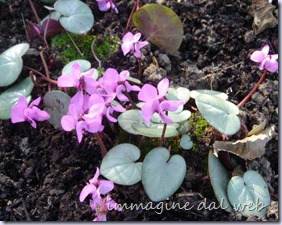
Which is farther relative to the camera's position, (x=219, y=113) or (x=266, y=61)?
(x=266, y=61)

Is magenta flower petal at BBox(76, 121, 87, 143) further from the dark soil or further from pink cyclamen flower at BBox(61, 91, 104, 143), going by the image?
the dark soil

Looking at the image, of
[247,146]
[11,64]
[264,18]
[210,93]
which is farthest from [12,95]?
[264,18]

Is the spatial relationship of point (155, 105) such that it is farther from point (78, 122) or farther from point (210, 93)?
point (210, 93)

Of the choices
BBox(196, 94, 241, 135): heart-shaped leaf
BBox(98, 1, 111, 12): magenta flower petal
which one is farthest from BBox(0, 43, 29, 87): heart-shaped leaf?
BBox(196, 94, 241, 135): heart-shaped leaf

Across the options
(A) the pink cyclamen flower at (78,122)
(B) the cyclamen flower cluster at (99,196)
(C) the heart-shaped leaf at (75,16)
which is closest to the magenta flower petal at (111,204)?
(B) the cyclamen flower cluster at (99,196)

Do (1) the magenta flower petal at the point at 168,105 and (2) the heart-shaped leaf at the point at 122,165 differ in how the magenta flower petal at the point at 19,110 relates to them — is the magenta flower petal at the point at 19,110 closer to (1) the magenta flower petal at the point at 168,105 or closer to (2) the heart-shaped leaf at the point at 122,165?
(2) the heart-shaped leaf at the point at 122,165

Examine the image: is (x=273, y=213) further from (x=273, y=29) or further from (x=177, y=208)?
(x=273, y=29)
